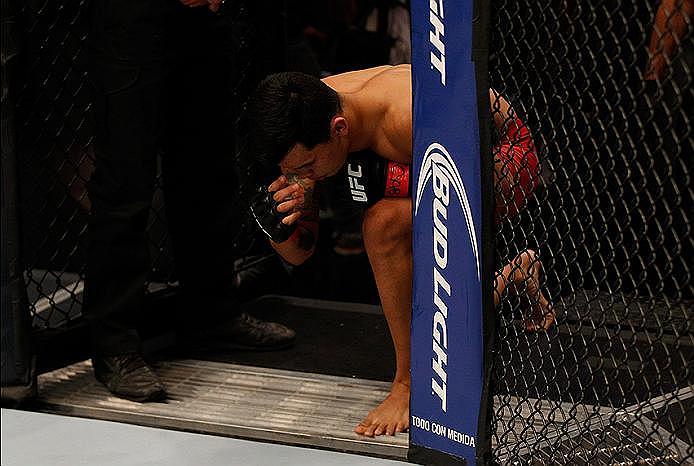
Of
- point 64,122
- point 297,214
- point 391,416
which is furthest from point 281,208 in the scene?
point 64,122

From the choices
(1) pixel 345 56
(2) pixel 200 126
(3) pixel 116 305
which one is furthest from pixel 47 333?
(1) pixel 345 56

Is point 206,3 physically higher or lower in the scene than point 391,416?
higher

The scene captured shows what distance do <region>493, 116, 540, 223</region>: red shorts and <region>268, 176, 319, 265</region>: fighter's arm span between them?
408mm

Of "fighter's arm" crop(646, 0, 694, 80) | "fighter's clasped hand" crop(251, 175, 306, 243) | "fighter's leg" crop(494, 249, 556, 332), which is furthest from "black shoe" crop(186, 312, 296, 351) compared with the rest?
"fighter's arm" crop(646, 0, 694, 80)

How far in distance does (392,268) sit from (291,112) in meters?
0.38

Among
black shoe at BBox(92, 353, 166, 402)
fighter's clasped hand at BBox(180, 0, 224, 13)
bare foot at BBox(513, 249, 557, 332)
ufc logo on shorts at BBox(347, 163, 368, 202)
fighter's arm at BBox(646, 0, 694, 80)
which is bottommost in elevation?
black shoe at BBox(92, 353, 166, 402)

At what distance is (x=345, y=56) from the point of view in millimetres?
3855

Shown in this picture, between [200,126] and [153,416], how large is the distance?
0.70 meters

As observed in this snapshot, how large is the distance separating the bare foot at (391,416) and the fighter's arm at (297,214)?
0.35 m

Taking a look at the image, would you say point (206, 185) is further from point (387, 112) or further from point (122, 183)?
point (387, 112)

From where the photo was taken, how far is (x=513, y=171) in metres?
2.17

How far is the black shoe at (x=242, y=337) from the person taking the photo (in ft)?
9.48

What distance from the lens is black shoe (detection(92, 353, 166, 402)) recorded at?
259 cm

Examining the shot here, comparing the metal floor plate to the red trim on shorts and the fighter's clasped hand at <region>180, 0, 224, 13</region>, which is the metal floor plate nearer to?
the red trim on shorts
